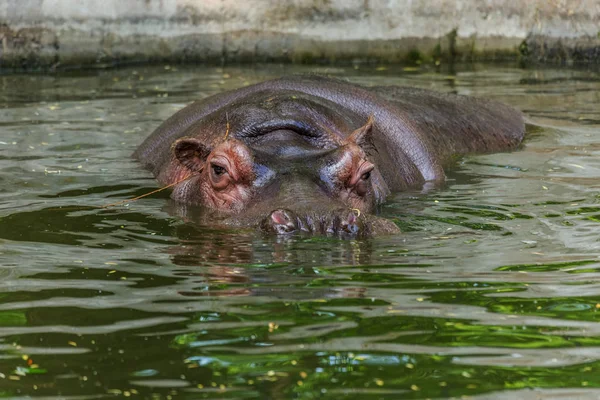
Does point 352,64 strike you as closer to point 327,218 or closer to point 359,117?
point 359,117

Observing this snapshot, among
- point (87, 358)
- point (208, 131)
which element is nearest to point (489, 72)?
point (208, 131)

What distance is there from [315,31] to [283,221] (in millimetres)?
9432

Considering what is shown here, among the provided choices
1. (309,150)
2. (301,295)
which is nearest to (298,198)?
(309,150)

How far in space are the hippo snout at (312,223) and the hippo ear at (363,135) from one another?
1299 mm

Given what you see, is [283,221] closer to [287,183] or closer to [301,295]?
[287,183]

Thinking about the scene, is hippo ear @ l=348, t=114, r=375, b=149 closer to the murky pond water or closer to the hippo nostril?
the murky pond water

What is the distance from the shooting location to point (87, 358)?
3.30 meters

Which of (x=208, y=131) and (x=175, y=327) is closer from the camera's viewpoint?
(x=175, y=327)

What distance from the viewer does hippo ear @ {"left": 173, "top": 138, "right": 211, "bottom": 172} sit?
20.4 ft

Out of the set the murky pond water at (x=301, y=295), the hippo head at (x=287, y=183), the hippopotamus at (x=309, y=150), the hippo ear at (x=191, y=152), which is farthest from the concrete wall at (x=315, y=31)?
the hippo head at (x=287, y=183)

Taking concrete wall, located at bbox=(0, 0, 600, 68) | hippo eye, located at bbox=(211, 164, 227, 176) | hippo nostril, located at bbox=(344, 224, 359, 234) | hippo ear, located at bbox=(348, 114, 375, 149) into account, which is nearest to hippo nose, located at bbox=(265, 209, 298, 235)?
hippo nostril, located at bbox=(344, 224, 359, 234)

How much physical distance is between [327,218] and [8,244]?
59.6 inches

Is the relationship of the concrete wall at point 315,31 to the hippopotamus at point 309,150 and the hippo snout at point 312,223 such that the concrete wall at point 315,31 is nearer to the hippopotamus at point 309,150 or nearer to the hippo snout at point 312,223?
the hippopotamus at point 309,150

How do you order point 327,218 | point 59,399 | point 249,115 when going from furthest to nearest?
1. point 249,115
2. point 327,218
3. point 59,399
